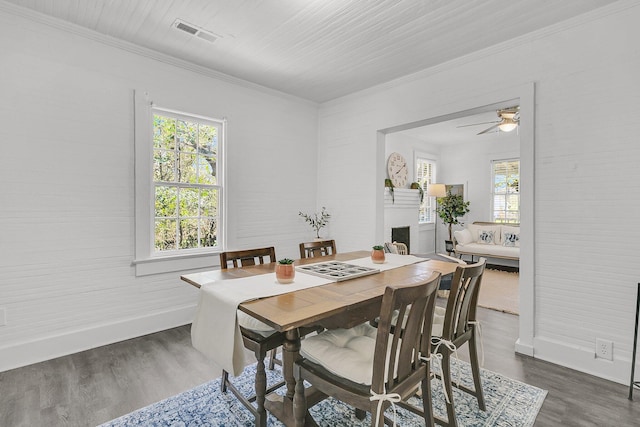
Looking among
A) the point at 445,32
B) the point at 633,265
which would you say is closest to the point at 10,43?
the point at 445,32

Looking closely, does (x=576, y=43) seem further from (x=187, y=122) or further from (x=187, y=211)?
(x=187, y=211)

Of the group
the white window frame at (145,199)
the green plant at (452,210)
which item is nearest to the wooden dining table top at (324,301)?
the white window frame at (145,199)

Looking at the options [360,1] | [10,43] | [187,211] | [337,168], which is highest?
[360,1]

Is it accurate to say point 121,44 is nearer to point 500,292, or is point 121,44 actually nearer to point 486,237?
Result: point 500,292

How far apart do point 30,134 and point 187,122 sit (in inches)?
53.5

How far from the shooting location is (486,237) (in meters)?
6.83

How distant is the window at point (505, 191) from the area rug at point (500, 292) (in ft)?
5.16

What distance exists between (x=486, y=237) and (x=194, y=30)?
6.42 metres

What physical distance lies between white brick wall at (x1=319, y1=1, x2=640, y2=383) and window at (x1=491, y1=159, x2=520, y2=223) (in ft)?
15.5

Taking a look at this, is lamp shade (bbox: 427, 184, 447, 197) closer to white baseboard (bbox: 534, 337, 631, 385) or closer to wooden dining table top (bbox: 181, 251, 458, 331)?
white baseboard (bbox: 534, 337, 631, 385)

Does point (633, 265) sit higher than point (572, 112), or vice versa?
point (572, 112)

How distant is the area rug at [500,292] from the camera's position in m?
4.13

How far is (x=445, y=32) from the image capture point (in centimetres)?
283

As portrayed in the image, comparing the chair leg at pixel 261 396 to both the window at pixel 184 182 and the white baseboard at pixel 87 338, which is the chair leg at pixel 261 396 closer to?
the white baseboard at pixel 87 338
